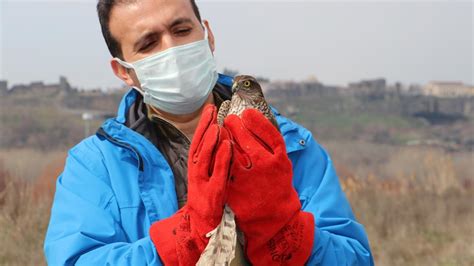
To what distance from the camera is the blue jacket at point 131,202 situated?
2145 mm

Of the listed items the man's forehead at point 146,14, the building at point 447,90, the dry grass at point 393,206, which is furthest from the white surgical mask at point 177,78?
the building at point 447,90

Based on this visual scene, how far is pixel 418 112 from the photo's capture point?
22.1 m

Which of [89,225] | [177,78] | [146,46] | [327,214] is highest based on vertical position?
[146,46]

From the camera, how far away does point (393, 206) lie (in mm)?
10797

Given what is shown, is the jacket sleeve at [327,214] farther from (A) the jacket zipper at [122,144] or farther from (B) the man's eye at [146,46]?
(B) the man's eye at [146,46]

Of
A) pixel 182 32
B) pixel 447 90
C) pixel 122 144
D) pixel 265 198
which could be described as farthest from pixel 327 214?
pixel 447 90

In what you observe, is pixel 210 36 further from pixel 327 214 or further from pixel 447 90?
pixel 447 90

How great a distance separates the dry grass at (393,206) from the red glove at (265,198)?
5871 mm

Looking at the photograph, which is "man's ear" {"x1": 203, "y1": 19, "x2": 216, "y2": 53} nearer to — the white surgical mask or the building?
the white surgical mask

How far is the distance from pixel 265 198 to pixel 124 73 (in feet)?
4.12

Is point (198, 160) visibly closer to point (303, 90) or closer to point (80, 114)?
point (80, 114)

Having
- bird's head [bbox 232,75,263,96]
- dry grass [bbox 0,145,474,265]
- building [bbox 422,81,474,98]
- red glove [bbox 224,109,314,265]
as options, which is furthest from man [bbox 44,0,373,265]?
building [bbox 422,81,474,98]

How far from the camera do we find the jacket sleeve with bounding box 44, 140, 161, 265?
2.06m

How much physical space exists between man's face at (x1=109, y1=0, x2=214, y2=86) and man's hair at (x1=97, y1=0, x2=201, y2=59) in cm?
3
